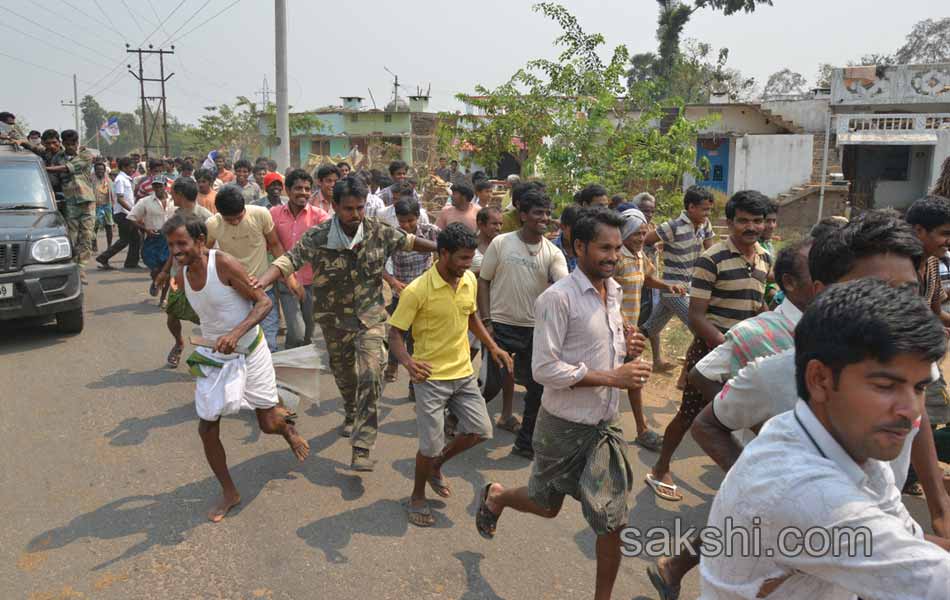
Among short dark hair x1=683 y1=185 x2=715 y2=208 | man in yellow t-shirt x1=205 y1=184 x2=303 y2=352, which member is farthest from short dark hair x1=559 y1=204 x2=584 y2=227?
man in yellow t-shirt x1=205 y1=184 x2=303 y2=352

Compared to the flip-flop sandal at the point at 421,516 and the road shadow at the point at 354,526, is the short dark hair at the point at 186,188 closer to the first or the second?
the road shadow at the point at 354,526

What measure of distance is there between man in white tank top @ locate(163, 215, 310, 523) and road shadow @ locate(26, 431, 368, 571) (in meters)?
0.17

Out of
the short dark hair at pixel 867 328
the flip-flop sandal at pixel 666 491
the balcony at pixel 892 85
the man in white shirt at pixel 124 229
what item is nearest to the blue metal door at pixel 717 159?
the balcony at pixel 892 85

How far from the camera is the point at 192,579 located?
342cm

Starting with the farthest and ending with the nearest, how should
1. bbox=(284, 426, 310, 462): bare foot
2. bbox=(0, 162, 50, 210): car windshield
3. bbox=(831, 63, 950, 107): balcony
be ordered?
bbox=(831, 63, 950, 107): balcony < bbox=(0, 162, 50, 210): car windshield < bbox=(284, 426, 310, 462): bare foot

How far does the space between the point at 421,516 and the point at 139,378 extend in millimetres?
3888

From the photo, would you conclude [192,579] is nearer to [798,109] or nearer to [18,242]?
[18,242]

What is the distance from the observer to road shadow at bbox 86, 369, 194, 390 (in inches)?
251

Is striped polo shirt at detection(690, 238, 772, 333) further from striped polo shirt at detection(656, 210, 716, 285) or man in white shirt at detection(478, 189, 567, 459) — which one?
striped polo shirt at detection(656, 210, 716, 285)

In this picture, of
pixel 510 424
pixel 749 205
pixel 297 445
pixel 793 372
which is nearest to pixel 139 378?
pixel 297 445

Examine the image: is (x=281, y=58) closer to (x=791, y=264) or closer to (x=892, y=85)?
(x=791, y=264)

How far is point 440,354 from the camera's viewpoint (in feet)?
13.2

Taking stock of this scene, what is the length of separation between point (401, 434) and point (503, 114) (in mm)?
7882

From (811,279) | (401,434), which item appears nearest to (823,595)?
(811,279)
